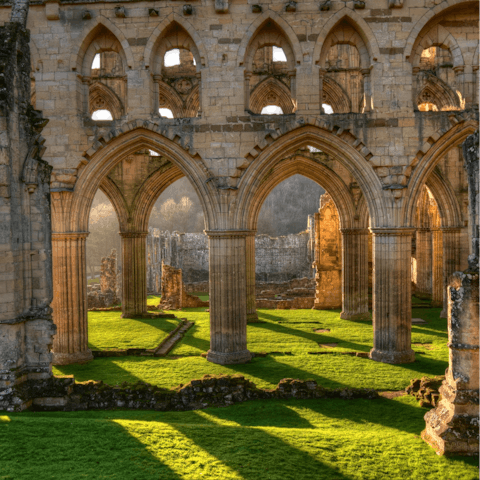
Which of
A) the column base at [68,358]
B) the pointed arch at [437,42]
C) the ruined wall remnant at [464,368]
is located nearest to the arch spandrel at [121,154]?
the column base at [68,358]

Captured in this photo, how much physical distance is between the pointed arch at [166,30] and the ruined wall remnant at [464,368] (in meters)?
6.71

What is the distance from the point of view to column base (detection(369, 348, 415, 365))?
35.0 ft

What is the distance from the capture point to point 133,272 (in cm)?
1614

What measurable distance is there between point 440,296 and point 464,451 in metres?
13.6

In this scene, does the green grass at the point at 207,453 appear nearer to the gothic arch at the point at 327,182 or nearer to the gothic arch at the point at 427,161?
the gothic arch at the point at 427,161

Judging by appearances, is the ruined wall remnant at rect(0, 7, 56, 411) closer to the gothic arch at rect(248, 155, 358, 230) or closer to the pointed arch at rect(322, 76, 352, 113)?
the gothic arch at rect(248, 155, 358, 230)

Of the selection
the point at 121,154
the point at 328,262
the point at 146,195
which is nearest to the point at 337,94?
the point at 328,262

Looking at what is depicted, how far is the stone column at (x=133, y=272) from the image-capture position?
1617 centimetres

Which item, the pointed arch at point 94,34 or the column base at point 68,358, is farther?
the column base at point 68,358

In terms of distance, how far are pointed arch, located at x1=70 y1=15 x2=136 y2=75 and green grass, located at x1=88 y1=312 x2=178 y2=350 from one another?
23.4ft

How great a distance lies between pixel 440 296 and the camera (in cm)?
1812

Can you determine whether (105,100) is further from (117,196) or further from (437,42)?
(437,42)

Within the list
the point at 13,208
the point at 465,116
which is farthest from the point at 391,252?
the point at 13,208

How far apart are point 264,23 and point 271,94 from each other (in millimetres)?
5104
